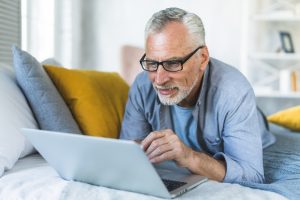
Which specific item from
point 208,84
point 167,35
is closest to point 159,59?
point 167,35

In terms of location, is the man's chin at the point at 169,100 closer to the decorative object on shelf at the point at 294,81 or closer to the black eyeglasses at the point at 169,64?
the black eyeglasses at the point at 169,64

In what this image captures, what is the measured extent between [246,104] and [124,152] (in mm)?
551

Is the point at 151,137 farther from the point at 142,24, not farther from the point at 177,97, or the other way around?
the point at 142,24

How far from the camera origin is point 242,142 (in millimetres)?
1224

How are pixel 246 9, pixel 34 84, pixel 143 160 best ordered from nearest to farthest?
pixel 143 160
pixel 34 84
pixel 246 9

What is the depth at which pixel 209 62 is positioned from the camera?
1444 millimetres

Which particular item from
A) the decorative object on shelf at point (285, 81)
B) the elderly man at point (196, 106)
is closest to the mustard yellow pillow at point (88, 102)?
the elderly man at point (196, 106)

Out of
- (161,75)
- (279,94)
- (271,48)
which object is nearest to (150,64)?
(161,75)

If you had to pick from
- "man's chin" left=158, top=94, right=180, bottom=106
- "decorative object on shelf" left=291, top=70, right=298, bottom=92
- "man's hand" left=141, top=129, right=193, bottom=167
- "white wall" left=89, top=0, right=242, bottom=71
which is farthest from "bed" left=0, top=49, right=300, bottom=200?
"white wall" left=89, top=0, right=242, bottom=71

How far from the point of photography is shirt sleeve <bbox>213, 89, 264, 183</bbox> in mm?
1181

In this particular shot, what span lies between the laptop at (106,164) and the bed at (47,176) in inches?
0.8

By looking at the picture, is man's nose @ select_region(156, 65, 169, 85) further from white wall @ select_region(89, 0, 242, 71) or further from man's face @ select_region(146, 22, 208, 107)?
white wall @ select_region(89, 0, 242, 71)

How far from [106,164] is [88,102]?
0.64m

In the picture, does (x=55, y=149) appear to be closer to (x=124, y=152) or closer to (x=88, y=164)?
(x=88, y=164)
